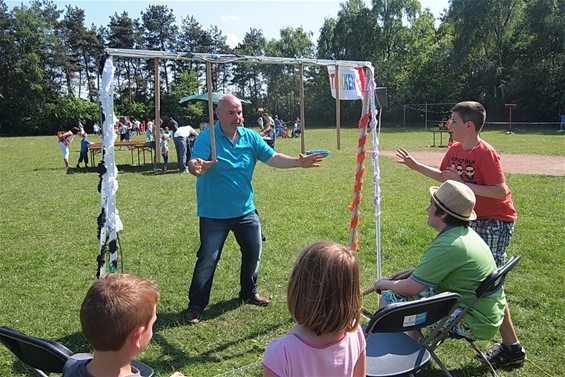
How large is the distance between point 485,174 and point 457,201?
86 centimetres

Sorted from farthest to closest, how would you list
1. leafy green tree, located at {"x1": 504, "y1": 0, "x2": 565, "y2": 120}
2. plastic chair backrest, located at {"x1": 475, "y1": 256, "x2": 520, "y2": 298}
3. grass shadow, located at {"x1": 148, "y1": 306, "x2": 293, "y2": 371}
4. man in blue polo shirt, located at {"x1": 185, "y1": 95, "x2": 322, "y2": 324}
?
1. leafy green tree, located at {"x1": 504, "y1": 0, "x2": 565, "y2": 120}
2. man in blue polo shirt, located at {"x1": 185, "y1": 95, "x2": 322, "y2": 324}
3. grass shadow, located at {"x1": 148, "y1": 306, "x2": 293, "y2": 371}
4. plastic chair backrest, located at {"x1": 475, "y1": 256, "x2": 520, "y2": 298}

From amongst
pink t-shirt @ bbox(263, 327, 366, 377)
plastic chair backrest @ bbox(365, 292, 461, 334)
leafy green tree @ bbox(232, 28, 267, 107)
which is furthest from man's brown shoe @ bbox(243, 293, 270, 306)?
leafy green tree @ bbox(232, 28, 267, 107)

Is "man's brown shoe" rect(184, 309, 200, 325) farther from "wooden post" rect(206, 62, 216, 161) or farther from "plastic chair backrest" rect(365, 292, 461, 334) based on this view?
"plastic chair backrest" rect(365, 292, 461, 334)

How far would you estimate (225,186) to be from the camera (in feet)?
13.2

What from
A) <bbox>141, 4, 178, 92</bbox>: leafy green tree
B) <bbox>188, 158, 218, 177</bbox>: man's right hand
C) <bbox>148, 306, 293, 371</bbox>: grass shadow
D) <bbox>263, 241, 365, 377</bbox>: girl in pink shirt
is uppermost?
<bbox>141, 4, 178, 92</bbox>: leafy green tree

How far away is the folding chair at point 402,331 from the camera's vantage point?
7.39 feet

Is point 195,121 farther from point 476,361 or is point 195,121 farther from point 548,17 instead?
point 476,361

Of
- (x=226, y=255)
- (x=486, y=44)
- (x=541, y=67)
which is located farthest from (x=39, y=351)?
(x=486, y=44)

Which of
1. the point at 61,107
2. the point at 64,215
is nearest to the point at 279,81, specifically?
the point at 61,107

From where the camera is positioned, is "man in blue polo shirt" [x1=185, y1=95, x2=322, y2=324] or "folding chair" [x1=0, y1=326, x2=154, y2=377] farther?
"man in blue polo shirt" [x1=185, y1=95, x2=322, y2=324]

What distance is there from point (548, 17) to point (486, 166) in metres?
42.4

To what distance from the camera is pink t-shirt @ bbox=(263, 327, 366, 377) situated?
1.78m

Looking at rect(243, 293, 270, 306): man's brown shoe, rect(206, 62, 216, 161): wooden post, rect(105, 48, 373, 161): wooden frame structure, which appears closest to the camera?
rect(105, 48, 373, 161): wooden frame structure

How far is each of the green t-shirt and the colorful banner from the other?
1640 mm
